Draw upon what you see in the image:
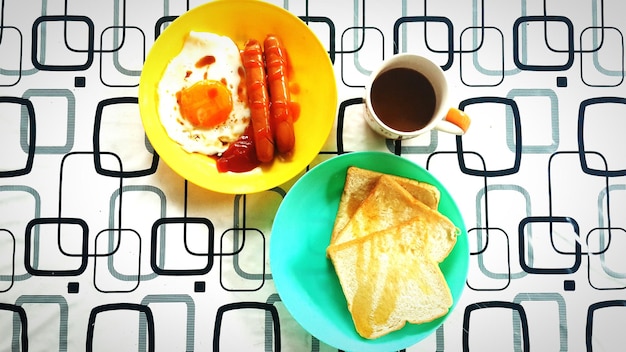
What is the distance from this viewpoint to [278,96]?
1.14m

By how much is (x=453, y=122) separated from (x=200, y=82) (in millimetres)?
605

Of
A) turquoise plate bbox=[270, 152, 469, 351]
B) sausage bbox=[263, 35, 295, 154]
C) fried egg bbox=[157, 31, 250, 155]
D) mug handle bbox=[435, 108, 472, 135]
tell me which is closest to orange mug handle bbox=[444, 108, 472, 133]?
mug handle bbox=[435, 108, 472, 135]

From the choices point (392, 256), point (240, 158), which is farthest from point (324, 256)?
point (240, 158)

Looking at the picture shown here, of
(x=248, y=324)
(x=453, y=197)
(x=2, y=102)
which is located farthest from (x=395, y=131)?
(x=2, y=102)

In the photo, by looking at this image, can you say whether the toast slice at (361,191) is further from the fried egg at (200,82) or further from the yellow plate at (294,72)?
the fried egg at (200,82)

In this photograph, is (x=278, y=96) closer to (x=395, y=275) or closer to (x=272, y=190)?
(x=272, y=190)

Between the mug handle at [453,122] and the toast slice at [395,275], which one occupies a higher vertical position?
the mug handle at [453,122]

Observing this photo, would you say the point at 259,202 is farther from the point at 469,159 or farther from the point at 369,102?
the point at 469,159

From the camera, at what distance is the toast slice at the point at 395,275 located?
1.15m

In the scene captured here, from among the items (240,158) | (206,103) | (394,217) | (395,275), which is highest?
(206,103)

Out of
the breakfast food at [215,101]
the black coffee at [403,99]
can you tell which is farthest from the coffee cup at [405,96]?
the breakfast food at [215,101]

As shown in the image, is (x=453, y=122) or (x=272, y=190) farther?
(x=272, y=190)

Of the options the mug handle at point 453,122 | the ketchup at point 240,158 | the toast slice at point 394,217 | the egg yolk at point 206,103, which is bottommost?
the toast slice at point 394,217

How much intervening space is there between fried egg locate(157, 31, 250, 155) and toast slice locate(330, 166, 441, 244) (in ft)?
0.98
